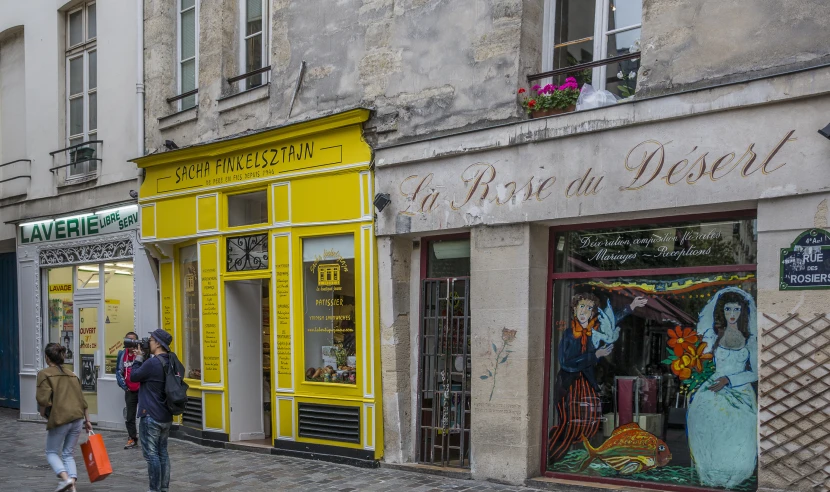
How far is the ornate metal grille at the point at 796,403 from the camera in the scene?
666cm

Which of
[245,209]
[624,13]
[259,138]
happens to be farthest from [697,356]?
[245,209]

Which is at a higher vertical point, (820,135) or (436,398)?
(820,135)

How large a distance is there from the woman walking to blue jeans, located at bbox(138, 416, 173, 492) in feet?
2.35

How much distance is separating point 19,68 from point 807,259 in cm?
1460

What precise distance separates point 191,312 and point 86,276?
2.94 meters

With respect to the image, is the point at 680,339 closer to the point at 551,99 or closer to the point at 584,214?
the point at 584,214

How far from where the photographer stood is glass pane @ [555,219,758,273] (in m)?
7.46

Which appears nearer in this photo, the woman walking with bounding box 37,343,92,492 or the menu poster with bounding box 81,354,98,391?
the woman walking with bounding box 37,343,92,492

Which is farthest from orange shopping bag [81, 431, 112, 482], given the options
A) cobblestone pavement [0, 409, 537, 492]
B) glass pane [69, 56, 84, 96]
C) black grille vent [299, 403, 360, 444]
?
glass pane [69, 56, 84, 96]

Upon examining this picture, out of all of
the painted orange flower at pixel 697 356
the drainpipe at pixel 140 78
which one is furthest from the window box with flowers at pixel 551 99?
the drainpipe at pixel 140 78

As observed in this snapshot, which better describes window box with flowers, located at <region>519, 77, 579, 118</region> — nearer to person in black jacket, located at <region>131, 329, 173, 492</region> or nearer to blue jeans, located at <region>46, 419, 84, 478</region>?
person in black jacket, located at <region>131, 329, 173, 492</region>

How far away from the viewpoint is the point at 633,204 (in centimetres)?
780

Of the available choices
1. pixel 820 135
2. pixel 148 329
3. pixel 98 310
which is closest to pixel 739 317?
pixel 820 135

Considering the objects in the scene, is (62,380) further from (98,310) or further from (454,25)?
(98,310)
